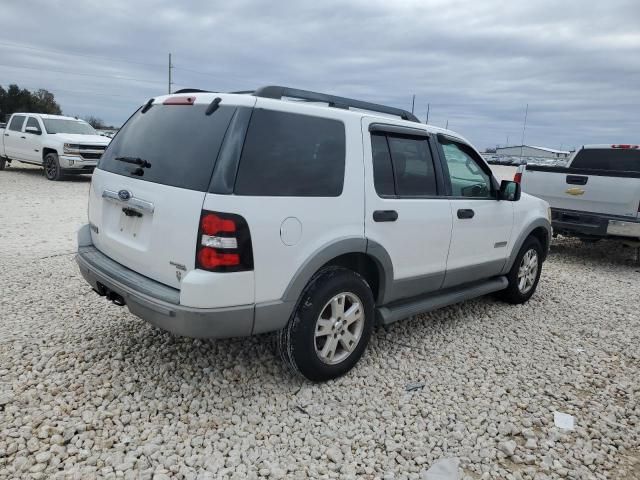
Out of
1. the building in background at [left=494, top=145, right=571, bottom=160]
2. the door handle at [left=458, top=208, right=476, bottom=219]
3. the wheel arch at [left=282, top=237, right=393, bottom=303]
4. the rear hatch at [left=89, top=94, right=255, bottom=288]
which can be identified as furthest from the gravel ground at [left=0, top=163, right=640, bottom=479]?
the building in background at [left=494, top=145, right=571, bottom=160]

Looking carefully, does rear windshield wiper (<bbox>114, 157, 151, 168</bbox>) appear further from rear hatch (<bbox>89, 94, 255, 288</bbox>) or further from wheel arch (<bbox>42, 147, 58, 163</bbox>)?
wheel arch (<bbox>42, 147, 58, 163</bbox>)

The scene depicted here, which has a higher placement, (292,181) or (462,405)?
(292,181)

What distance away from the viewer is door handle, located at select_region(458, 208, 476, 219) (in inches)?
168

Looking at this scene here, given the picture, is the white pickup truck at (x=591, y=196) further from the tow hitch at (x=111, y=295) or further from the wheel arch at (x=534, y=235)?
the tow hitch at (x=111, y=295)

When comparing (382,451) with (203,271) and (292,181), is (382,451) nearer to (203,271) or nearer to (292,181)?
(203,271)

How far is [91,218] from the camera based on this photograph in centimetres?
379

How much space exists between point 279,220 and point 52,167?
1455 cm

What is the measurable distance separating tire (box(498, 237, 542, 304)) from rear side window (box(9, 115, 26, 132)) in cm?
1596

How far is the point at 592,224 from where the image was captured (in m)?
7.38

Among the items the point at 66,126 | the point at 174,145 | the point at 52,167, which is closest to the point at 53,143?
the point at 52,167

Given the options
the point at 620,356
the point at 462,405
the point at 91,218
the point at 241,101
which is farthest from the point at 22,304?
the point at 620,356

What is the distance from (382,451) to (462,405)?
2.61 feet

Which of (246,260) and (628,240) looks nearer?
(246,260)

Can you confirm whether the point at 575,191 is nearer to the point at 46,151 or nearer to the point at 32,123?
the point at 46,151
